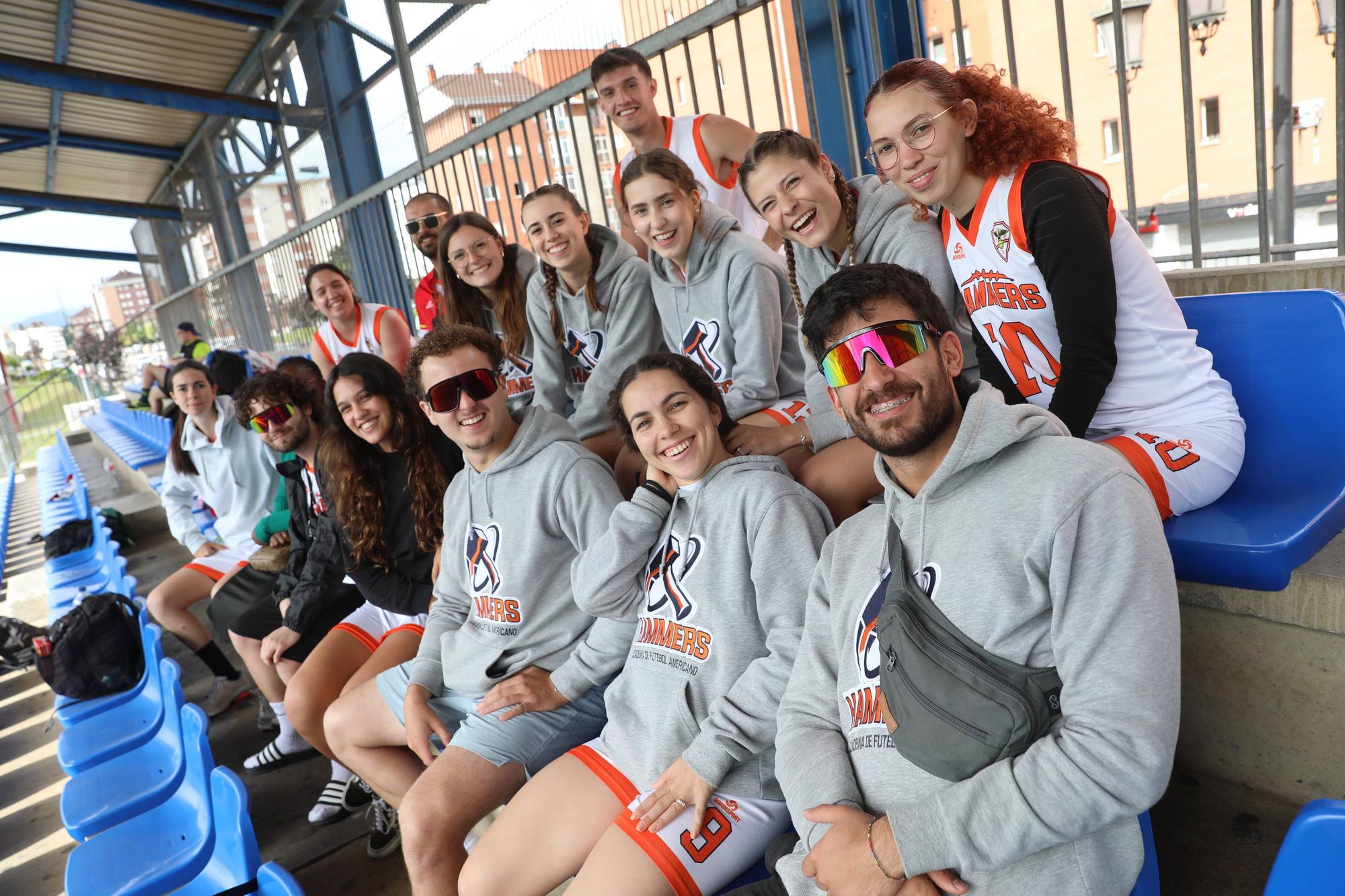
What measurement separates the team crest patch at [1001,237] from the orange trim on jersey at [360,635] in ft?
8.31

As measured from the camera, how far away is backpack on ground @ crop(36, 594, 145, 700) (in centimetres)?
392

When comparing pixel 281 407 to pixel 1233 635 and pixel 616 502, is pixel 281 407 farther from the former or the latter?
pixel 1233 635

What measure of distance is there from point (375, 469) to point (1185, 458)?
252cm

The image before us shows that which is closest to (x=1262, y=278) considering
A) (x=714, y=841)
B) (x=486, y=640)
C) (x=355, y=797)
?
(x=714, y=841)

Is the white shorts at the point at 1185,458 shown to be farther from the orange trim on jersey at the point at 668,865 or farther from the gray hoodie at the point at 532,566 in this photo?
the gray hoodie at the point at 532,566

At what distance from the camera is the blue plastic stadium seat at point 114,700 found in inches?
146

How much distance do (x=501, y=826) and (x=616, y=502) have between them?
2.80 feet

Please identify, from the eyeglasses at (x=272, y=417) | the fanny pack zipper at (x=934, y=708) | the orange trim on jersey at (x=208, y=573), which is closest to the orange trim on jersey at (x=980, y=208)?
the fanny pack zipper at (x=934, y=708)

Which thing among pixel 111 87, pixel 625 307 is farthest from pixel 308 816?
pixel 111 87

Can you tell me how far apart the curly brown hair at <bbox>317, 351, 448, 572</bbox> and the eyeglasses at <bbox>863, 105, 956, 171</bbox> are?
1815mm

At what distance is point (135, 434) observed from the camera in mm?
13227

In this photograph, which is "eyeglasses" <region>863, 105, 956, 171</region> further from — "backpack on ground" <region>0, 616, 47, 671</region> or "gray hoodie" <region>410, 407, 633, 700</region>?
"backpack on ground" <region>0, 616, 47, 671</region>

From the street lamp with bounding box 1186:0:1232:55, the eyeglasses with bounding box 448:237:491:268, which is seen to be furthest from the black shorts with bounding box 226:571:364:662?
the street lamp with bounding box 1186:0:1232:55

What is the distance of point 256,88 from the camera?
11.7 meters
